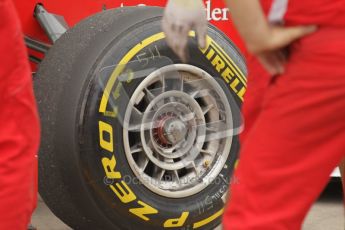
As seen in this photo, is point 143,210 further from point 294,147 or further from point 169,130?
point 294,147

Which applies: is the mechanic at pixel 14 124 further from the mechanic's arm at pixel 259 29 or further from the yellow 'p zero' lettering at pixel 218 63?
the yellow 'p zero' lettering at pixel 218 63

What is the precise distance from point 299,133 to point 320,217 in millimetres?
Answer: 2460

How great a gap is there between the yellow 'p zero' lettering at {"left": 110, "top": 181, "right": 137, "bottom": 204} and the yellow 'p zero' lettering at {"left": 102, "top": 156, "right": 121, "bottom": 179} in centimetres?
4

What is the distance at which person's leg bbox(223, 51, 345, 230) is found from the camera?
1.60 meters

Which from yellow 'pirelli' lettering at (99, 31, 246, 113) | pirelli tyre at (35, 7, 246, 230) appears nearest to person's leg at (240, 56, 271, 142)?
yellow 'pirelli' lettering at (99, 31, 246, 113)

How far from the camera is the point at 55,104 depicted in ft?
10.4

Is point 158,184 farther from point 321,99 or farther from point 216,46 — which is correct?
point 321,99

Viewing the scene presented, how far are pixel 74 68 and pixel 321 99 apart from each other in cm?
175

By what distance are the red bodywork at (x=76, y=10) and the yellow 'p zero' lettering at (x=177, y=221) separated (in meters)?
1.15

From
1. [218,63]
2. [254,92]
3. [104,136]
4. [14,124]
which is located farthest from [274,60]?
[218,63]

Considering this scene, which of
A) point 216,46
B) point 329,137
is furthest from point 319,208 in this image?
point 329,137

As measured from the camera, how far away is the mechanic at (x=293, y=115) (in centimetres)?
160

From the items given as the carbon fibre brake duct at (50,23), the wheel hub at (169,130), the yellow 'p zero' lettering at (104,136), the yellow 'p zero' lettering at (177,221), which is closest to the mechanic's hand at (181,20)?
the yellow 'p zero' lettering at (104,136)

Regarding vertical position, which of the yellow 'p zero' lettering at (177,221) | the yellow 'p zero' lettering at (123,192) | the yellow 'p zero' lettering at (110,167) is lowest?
the yellow 'p zero' lettering at (177,221)
